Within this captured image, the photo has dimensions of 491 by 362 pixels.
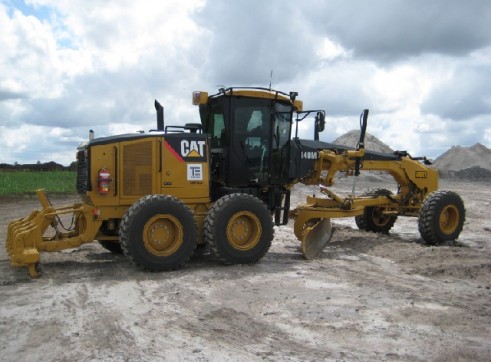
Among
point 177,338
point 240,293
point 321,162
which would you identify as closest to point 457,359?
point 177,338

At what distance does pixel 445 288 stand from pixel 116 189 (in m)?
4.85

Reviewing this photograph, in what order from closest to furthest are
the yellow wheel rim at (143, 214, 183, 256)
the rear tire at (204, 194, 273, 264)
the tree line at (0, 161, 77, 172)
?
1. the yellow wheel rim at (143, 214, 183, 256)
2. the rear tire at (204, 194, 273, 264)
3. the tree line at (0, 161, 77, 172)

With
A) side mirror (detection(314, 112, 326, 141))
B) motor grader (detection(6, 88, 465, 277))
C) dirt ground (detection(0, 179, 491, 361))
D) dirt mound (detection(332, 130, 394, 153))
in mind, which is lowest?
dirt ground (detection(0, 179, 491, 361))

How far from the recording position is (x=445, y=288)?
7.18m

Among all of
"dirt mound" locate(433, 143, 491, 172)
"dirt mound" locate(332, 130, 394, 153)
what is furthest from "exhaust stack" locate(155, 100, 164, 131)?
"dirt mound" locate(433, 143, 491, 172)

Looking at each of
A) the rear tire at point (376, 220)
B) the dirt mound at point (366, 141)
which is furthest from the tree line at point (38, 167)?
the rear tire at point (376, 220)

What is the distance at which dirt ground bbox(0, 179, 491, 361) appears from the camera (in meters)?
4.77

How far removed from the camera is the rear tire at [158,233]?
307 inches

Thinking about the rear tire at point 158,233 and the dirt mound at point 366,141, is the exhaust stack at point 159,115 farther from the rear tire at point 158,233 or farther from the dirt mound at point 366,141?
the dirt mound at point 366,141

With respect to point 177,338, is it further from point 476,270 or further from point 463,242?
point 463,242

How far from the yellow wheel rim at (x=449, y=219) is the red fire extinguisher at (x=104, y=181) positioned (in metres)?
6.74

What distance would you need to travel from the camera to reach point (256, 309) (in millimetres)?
6086

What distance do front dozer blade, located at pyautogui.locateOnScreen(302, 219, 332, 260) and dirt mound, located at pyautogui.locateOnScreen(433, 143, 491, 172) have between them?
27.5 m

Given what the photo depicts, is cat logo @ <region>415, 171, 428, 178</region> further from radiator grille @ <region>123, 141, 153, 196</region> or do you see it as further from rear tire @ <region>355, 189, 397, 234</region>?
radiator grille @ <region>123, 141, 153, 196</region>
